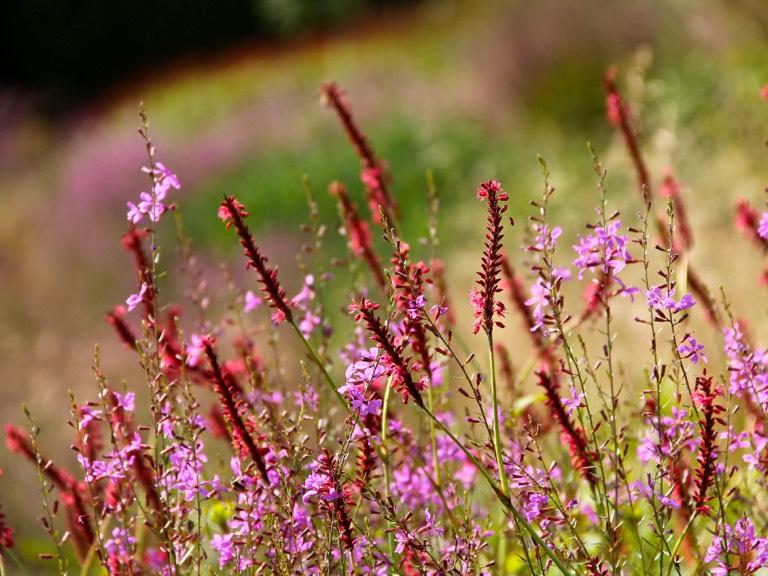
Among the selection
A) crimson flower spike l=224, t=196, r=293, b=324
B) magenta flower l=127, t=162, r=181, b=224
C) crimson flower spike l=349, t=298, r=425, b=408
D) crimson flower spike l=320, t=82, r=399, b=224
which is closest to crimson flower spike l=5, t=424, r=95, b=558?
magenta flower l=127, t=162, r=181, b=224

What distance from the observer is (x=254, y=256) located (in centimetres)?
172

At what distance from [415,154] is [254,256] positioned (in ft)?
28.7

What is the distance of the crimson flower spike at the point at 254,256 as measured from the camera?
171 centimetres

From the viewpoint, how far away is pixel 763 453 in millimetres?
1996

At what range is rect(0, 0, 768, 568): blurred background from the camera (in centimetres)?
643

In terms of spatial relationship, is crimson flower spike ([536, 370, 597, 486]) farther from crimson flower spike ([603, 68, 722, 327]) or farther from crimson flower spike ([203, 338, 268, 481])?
crimson flower spike ([603, 68, 722, 327])

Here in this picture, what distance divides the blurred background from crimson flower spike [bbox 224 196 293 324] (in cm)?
155

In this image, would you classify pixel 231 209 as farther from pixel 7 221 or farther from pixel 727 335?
pixel 7 221

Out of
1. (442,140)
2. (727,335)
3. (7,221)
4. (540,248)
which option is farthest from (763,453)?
(7,221)

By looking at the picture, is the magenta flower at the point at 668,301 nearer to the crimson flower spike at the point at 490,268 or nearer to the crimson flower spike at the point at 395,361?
the crimson flower spike at the point at 490,268

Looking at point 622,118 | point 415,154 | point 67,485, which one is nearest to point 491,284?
point 622,118

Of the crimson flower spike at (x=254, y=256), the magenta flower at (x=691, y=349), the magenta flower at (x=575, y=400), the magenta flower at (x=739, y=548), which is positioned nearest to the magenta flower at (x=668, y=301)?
the magenta flower at (x=691, y=349)

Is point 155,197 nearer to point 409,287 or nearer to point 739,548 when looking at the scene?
point 409,287

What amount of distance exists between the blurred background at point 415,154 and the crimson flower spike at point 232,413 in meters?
1.70
